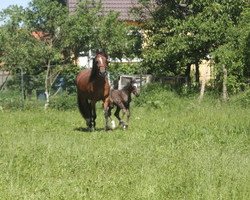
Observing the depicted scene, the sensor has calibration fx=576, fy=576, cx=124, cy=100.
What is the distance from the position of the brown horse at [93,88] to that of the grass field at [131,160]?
0.56 m

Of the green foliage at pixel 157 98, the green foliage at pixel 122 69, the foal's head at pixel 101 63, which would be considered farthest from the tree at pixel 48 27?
the foal's head at pixel 101 63

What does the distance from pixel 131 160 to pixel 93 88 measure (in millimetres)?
6059

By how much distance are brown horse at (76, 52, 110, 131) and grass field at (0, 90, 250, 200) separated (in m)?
0.56

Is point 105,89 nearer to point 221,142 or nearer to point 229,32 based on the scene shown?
point 221,142

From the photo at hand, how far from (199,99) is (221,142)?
34.4 ft

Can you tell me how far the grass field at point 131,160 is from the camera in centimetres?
774

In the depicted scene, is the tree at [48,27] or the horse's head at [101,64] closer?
the horse's head at [101,64]

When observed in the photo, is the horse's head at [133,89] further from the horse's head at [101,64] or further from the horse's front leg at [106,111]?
the horse's head at [101,64]

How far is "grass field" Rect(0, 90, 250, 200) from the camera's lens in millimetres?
7738

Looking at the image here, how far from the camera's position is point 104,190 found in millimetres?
7793

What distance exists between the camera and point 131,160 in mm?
10023

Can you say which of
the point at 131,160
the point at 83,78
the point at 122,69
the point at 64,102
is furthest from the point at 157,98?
the point at 131,160

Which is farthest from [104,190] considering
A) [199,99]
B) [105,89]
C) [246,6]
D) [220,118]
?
[246,6]

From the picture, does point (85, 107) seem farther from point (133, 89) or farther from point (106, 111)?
point (133, 89)
